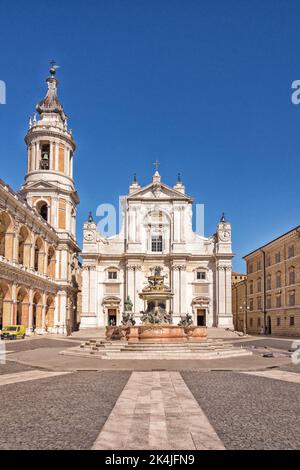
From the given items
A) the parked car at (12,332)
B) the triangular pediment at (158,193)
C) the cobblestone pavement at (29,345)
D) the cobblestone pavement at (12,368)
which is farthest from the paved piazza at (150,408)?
the triangular pediment at (158,193)

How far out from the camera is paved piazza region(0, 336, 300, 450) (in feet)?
24.8

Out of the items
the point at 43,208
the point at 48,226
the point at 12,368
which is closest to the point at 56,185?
the point at 43,208

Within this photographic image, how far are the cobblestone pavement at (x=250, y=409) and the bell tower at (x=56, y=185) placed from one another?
49676 millimetres

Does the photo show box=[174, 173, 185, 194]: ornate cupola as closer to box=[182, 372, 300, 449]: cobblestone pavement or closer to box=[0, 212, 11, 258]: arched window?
box=[0, 212, 11, 258]: arched window

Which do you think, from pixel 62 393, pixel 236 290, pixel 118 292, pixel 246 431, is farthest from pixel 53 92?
pixel 246 431

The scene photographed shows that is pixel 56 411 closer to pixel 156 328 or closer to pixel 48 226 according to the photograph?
pixel 156 328

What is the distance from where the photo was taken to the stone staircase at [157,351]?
76.1 feet

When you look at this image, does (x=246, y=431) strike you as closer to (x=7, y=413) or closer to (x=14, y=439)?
(x=14, y=439)

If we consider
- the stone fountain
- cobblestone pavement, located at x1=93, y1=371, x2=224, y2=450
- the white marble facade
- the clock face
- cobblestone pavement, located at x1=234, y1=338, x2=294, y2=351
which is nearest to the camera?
cobblestone pavement, located at x1=93, y1=371, x2=224, y2=450

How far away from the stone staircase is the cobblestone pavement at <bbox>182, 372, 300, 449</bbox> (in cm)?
715

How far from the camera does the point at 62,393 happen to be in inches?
490

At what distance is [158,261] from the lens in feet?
211

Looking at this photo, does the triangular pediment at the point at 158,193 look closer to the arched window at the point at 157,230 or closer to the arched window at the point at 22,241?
the arched window at the point at 157,230

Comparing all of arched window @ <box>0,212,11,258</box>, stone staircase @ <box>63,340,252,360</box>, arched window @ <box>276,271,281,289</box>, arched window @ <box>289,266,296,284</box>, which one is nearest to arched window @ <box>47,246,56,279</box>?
arched window @ <box>0,212,11,258</box>
